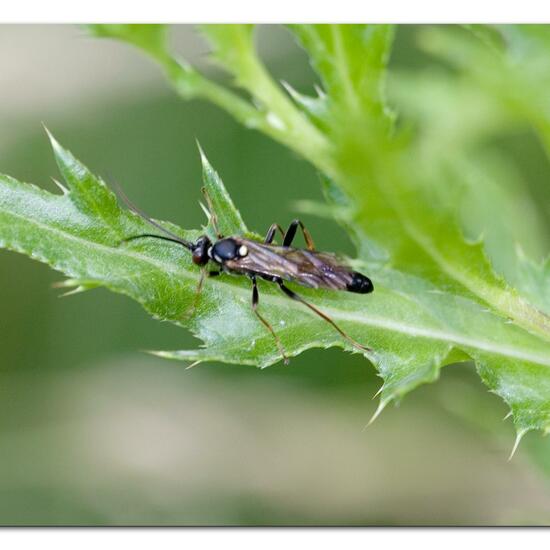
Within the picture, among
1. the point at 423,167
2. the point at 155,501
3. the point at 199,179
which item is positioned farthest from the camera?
the point at 199,179

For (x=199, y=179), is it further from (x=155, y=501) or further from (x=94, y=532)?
(x=94, y=532)

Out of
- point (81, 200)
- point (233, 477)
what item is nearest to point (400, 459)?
point (233, 477)

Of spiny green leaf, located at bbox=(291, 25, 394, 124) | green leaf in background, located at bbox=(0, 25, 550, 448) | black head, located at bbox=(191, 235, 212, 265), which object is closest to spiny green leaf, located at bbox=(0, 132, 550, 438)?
green leaf in background, located at bbox=(0, 25, 550, 448)

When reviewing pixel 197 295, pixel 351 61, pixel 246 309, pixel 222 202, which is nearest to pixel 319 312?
pixel 246 309

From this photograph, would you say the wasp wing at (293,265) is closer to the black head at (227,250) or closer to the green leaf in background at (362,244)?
the black head at (227,250)

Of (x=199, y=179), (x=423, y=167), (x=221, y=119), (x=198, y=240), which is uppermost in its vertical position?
(x=423, y=167)

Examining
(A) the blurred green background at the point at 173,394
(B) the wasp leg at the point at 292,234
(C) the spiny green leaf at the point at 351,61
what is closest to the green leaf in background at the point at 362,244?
(C) the spiny green leaf at the point at 351,61

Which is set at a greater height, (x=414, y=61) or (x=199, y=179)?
(x=414, y=61)
